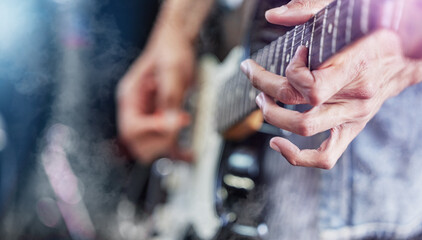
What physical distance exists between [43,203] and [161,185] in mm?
330

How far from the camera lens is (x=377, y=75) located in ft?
0.76

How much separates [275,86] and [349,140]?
0.06 meters

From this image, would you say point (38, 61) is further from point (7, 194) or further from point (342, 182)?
point (342, 182)

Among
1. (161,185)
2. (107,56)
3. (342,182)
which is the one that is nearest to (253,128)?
(342,182)

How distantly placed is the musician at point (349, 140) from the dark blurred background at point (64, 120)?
52 cm

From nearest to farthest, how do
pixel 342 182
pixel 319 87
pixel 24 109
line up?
pixel 319 87
pixel 342 182
pixel 24 109

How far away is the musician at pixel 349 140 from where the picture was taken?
0.73 ft

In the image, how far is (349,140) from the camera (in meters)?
0.25

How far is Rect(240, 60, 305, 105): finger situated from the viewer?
0.80 ft

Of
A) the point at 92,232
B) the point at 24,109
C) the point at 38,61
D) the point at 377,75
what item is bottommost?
the point at 92,232

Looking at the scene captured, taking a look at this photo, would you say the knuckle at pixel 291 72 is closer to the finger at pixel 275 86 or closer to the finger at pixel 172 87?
the finger at pixel 275 86

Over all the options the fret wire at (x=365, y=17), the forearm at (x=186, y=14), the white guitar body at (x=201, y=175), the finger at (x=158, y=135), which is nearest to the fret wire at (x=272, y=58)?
the fret wire at (x=365, y=17)

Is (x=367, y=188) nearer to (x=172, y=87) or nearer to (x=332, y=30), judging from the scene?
(x=332, y=30)

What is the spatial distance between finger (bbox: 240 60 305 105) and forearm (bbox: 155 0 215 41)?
37 cm
